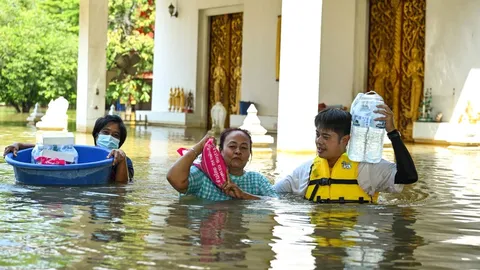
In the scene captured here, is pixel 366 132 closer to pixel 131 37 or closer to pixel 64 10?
pixel 131 37

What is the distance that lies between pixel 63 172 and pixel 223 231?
2.91 meters

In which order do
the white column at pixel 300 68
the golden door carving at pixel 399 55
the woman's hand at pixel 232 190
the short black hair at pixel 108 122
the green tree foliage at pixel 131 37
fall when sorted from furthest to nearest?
the green tree foliage at pixel 131 37 < the golden door carving at pixel 399 55 < the white column at pixel 300 68 < the short black hair at pixel 108 122 < the woman's hand at pixel 232 190

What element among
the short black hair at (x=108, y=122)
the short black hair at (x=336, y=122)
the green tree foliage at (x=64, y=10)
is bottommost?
the short black hair at (x=108, y=122)

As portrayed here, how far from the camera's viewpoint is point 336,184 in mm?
6445

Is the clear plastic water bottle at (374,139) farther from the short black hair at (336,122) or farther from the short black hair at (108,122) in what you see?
the short black hair at (108,122)

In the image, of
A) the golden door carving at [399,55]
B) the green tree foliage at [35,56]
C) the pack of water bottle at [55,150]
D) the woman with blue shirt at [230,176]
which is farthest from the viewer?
the green tree foliage at [35,56]

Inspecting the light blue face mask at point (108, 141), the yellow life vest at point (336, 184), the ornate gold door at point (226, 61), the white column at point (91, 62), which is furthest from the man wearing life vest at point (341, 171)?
the ornate gold door at point (226, 61)

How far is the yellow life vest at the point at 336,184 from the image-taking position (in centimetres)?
629

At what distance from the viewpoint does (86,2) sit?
76.7 feet

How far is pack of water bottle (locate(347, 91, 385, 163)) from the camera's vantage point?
6.08m

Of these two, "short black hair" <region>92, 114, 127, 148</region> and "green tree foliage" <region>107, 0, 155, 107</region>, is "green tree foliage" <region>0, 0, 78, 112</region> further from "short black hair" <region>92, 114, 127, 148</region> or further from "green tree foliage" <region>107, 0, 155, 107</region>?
"short black hair" <region>92, 114, 127, 148</region>

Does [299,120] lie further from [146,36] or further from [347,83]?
[146,36]

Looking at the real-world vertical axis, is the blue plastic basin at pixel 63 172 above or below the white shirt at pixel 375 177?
below

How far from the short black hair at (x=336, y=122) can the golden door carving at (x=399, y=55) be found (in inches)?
662
